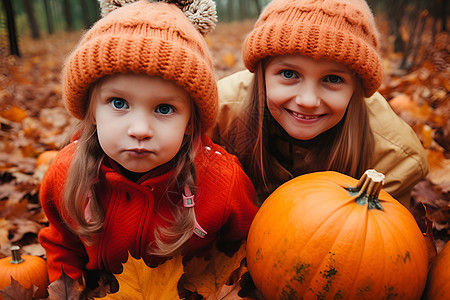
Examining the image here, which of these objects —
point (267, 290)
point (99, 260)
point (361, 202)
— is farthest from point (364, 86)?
point (99, 260)

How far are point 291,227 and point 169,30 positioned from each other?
0.87m

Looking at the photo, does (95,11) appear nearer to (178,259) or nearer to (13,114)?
(13,114)

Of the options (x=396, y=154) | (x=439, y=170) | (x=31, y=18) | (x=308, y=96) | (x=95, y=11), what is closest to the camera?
(x=308, y=96)

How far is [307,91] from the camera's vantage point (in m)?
1.72

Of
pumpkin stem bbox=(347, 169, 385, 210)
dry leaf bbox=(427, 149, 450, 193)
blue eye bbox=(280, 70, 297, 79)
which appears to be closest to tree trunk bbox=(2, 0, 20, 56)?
blue eye bbox=(280, 70, 297, 79)

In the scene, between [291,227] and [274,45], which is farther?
[274,45]

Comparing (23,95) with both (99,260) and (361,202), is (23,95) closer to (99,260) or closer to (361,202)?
(99,260)

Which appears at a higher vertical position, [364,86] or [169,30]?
[169,30]

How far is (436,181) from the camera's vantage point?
2.32m

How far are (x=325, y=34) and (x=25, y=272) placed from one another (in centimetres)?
173

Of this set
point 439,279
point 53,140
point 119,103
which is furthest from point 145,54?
point 53,140

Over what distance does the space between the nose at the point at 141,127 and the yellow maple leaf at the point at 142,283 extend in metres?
0.45

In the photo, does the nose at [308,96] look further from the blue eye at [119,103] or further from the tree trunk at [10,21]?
the tree trunk at [10,21]

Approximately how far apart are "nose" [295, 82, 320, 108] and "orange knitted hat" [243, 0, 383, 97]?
0.15 metres
